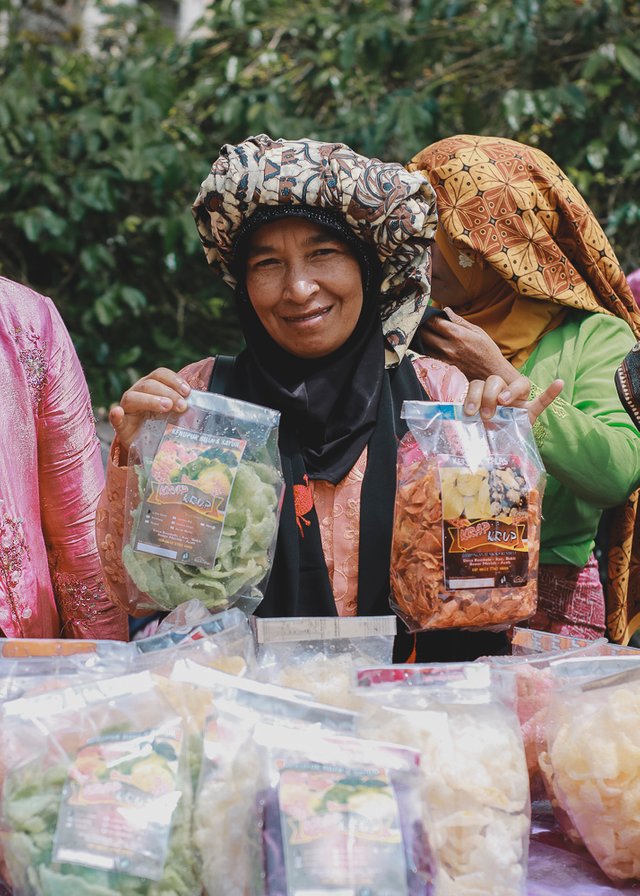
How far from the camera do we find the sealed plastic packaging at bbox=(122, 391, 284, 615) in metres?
1.24

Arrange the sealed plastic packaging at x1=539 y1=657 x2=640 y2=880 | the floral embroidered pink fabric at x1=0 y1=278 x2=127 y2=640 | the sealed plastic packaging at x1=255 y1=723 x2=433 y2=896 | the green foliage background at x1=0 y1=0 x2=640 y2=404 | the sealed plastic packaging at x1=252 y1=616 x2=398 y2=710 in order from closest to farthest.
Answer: the sealed plastic packaging at x1=255 y1=723 x2=433 y2=896, the sealed plastic packaging at x1=539 y1=657 x2=640 y2=880, the sealed plastic packaging at x1=252 y1=616 x2=398 y2=710, the floral embroidered pink fabric at x1=0 y1=278 x2=127 y2=640, the green foliage background at x1=0 y1=0 x2=640 y2=404

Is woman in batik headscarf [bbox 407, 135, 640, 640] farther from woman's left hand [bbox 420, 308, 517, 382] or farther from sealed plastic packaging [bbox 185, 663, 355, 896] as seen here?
sealed plastic packaging [bbox 185, 663, 355, 896]

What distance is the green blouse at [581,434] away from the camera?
1.66m

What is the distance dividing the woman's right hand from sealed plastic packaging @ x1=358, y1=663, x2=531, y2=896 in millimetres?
495

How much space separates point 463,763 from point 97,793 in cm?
38

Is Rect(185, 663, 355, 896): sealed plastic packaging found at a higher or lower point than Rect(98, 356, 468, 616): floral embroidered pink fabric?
lower

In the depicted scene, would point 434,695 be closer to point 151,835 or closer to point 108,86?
point 151,835

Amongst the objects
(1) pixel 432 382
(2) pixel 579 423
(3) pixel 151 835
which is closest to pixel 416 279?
(1) pixel 432 382

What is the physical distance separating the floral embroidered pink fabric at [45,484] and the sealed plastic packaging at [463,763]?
79 centimetres

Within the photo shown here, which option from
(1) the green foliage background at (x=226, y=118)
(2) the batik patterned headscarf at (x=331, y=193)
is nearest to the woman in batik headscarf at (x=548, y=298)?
(2) the batik patterned headscarf at (x=331, y=193)

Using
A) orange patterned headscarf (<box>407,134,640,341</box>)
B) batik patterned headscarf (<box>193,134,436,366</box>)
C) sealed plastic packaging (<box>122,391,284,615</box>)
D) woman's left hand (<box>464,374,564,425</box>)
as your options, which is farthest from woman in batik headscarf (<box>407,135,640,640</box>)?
sealed plastic packaging (<box>122,391,284,615</box>)

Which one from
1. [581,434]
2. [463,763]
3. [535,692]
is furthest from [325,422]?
[463,763]

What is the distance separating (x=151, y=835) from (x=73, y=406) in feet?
3.16

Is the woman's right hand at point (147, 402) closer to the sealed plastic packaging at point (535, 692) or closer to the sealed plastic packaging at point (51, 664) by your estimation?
the sealed plastic packaging at point (51, 664)
